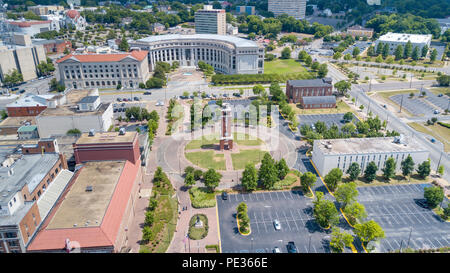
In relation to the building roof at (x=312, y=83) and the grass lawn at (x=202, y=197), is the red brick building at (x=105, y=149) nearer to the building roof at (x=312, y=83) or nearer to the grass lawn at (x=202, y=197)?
the grass lawn at (x=202, y=197)

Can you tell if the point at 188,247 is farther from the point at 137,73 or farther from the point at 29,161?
the point at 137,73

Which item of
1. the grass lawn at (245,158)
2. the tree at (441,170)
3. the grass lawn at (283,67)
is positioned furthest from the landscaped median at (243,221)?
the grass lawn at (283,67)

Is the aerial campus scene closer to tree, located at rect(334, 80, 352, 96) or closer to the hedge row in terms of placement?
tree, located at rect(334, 80, 352, 96)

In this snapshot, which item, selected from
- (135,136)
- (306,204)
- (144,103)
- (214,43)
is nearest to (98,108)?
(144,103)

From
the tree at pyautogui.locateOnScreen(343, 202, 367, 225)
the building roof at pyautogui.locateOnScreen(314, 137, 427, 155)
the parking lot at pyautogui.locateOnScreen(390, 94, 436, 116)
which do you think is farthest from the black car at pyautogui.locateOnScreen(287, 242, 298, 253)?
the parking lot at pyautogui.locateOnScreen(390, 94, 436, 116)

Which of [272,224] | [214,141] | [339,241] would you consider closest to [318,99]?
[214,141]
